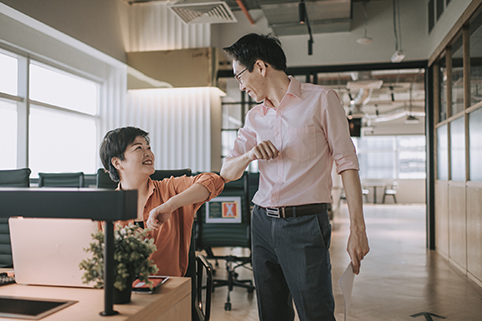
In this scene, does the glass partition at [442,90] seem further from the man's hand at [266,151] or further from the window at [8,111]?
the window at [8,111]

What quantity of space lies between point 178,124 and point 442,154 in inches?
157

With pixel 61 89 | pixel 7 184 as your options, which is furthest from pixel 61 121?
pixel 7 184

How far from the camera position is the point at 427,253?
6.09 m

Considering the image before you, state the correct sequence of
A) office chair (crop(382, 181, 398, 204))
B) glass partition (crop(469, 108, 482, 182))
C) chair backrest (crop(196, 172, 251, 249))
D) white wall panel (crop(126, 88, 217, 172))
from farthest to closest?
office chair (crop(382, 181, 398, 204)) < white wall panel (crop(126, 88, 217, 172)) < glass partition (crop(469, 108, 482, 182)) < chair backrest (crop(196, 172, 251, 249))

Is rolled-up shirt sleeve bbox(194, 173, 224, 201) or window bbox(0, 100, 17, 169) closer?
rolled-up shirt sleeve bbox(194, 173, 224, 201)

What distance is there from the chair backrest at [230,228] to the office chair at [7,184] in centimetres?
161

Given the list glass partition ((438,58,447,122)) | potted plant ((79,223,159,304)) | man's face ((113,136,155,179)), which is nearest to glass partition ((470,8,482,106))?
glass partition ((438,58,447,122))

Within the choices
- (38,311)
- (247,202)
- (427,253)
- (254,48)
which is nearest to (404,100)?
(427,253)

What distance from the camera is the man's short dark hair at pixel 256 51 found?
1.74 meters

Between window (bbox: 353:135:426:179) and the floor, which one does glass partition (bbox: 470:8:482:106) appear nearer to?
the floor

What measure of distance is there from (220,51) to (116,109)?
1999 millimetres

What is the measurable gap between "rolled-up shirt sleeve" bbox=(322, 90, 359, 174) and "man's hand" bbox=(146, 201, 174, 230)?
68cm

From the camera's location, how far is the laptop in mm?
1149

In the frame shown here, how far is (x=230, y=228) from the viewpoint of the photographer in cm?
395
